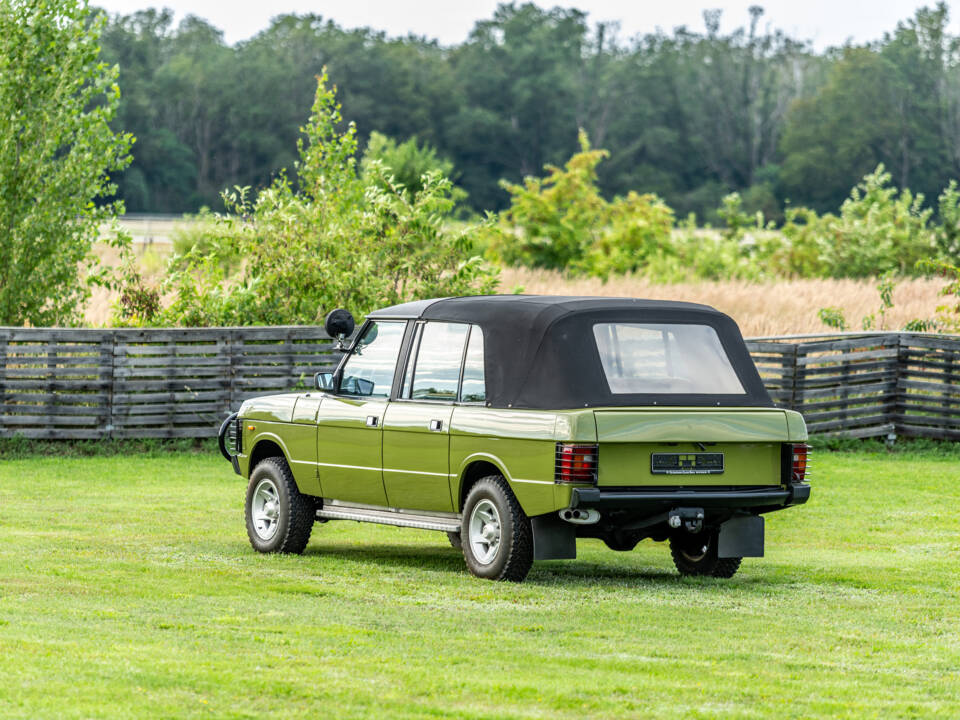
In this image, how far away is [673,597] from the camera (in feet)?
34.3

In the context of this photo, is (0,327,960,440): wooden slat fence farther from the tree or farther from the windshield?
the windshield

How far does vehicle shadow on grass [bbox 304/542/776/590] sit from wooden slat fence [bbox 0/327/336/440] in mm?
7944

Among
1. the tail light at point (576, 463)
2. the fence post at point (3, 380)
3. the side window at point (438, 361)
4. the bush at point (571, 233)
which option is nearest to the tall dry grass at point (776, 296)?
the bush at point (571, 233)

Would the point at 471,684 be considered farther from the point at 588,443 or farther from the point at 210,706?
the point at 588,443

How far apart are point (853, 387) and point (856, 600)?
1291 centimetres

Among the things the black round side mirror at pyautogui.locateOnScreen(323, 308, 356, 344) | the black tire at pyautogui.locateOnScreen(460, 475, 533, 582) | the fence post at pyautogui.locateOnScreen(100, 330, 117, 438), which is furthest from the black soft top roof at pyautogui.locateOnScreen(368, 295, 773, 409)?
the fence post at pyautogui.locateOnScreen(100, 330, 117, 438)

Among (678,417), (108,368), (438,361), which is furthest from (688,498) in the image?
(108,368)

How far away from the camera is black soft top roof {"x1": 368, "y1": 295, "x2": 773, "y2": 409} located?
35.2 ft

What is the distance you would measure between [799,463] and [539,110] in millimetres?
105414

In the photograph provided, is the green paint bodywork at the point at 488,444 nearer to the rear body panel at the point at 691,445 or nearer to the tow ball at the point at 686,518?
the rear body panel at the point at 691,445

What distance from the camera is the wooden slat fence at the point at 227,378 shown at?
66.7ft

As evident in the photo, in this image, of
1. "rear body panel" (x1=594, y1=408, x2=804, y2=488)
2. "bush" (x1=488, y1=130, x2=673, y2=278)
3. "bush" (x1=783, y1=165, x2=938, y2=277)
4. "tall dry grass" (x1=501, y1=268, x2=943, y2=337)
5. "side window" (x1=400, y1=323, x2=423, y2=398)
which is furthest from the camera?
"bush" (x1=488, y1=130, x2=673, y2=278)

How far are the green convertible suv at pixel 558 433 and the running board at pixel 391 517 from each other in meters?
0.02

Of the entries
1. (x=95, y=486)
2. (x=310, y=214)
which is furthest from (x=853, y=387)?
(x=95, y=486)
